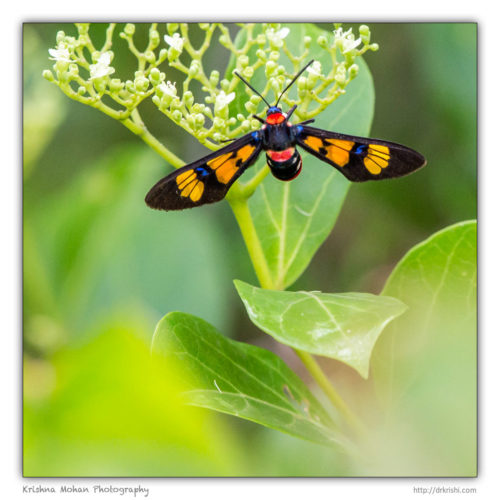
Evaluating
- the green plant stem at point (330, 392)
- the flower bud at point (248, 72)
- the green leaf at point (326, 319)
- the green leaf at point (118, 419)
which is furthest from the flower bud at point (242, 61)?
the green leaf at point (118, 419)

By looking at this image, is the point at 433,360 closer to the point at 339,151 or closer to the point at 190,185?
the point at 339,151

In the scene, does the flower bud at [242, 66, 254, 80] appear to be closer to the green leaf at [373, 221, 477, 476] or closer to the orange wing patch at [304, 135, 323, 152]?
the orange wing patch at [304, 135, 323, 152]

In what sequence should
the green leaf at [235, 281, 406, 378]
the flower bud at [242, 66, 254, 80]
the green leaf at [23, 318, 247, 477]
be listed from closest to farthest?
the green leaf at [23, 318, 247, 477], the green leaf at [235, 281, 406, 378], the flower bud at [242, 66, 254, 80]

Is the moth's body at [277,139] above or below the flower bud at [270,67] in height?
below

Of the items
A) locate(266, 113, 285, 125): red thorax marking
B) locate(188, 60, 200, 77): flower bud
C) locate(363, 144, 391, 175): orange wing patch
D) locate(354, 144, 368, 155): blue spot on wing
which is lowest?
locate(363, 144, 391, 175): orange wing patch

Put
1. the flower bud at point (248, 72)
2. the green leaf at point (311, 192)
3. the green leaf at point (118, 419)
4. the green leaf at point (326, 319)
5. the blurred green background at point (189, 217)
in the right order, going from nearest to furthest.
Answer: the green leaf at point (118, 419), the green leaf at point (326, 319), the flower bud at point (248, 72), the green leaf at point (311, 192), the blurred green background at point (189, 217)

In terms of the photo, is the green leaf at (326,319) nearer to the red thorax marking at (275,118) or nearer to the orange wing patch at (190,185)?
the orange wing patch at (190,185)

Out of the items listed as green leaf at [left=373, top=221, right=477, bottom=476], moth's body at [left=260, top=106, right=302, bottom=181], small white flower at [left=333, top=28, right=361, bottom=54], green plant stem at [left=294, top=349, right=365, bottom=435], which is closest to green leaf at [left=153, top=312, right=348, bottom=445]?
green plant stem at [left=294, top=349, right=365, bottom=435]
